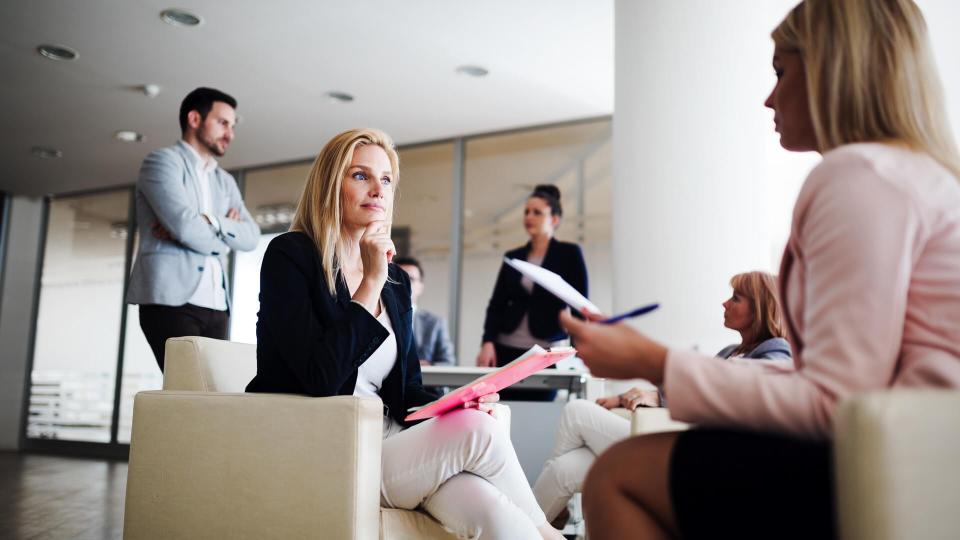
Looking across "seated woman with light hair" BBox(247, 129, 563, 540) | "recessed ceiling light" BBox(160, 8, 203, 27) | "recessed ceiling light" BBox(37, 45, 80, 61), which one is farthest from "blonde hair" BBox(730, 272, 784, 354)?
"recessed ceiling light" BBox(37, 45, 80, 61)

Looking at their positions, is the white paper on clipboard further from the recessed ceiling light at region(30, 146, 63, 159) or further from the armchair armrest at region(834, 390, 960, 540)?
the recessed ceiling light at region(30, 146, 63, 159)

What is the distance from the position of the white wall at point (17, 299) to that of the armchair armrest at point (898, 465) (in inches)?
389

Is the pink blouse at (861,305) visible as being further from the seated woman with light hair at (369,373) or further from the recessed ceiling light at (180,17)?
the recessed ceiling light at (180,17)

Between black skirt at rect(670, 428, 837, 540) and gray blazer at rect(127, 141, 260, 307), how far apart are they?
2515 millimetres

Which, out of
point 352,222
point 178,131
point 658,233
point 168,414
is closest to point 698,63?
point 658,233

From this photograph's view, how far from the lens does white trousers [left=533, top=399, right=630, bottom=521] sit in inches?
116

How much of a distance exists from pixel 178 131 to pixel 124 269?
8.62 ft

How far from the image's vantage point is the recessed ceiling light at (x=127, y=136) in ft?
22.4

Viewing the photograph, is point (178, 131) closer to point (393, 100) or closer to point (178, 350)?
point (393, 100)

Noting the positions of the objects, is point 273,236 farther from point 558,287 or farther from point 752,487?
point 752,487

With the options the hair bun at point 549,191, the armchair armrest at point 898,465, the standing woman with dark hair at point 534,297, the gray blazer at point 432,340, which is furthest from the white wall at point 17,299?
the armchair armrest at point 898,465

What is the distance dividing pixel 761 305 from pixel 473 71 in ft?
10.8

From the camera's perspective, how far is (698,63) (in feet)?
12.0

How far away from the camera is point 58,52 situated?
5207 millimetres
